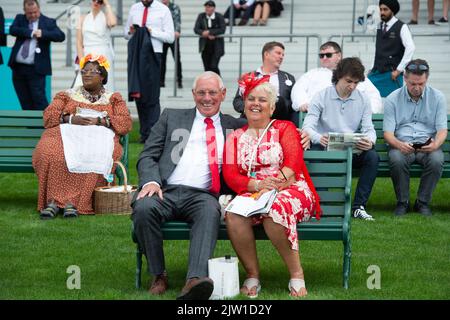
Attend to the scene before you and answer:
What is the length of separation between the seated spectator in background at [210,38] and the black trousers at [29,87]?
3.79m

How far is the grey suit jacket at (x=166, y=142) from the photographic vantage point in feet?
29.5

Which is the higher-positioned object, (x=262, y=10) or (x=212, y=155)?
(x=262, y=10)

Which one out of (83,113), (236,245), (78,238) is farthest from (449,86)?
(236,245)

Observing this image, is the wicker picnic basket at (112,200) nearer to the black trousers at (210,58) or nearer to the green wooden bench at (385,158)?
the green wooden bench at (385,158)

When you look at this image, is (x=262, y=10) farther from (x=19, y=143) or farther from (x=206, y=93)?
(x=206, y=93)

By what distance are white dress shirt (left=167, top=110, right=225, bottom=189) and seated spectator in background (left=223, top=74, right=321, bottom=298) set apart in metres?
0.17

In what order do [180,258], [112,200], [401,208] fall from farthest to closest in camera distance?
[401,208] < [112,200] < [180,258]

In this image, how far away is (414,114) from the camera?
1191 cm

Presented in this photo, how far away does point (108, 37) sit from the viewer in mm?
16578

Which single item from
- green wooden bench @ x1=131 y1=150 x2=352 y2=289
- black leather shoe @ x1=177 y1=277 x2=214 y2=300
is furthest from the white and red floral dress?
black leather shoe @ x1=177 y1=277 x2=214 y2=300

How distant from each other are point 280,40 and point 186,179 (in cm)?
1216

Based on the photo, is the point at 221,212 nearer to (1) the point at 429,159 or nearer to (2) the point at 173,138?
(2) the point at 173,138

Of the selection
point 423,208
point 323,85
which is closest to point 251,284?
point 423,208
